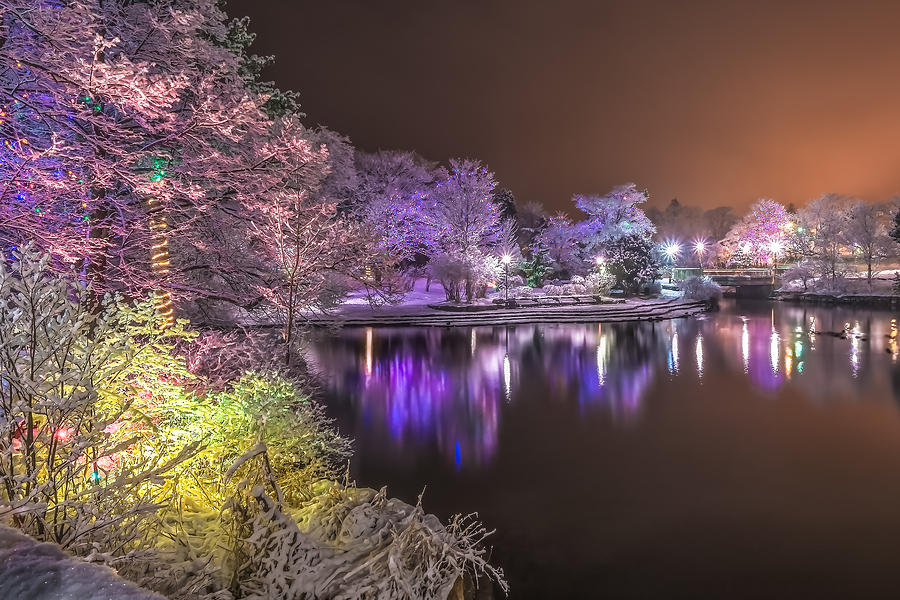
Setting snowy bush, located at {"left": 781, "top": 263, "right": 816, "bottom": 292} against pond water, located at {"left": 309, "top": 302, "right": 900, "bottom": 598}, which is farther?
snowy bush, located at {"left": 781, "top": 263, "right": 816, "bottom": 292}

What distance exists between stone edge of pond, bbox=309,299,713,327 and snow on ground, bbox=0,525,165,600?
2958 cm

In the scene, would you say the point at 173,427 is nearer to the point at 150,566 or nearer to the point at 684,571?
the point at 150,566

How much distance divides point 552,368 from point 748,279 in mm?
53537

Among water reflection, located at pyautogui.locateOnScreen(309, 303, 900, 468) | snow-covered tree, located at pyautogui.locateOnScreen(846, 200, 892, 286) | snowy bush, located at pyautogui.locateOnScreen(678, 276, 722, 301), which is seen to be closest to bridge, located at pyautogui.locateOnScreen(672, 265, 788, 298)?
snow-covered tree, located at pyautogui.locateOnScreen(846, 200, 892, 286)

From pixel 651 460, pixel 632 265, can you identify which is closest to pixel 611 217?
pixel 632 265

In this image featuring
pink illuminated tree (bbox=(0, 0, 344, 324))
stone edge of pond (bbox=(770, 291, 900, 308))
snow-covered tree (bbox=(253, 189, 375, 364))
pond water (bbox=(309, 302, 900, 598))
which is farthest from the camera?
stone edge of pond (bbox=(770, 291, 900, 308))

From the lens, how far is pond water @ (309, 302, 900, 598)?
21.2 ft

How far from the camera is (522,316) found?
34000mm

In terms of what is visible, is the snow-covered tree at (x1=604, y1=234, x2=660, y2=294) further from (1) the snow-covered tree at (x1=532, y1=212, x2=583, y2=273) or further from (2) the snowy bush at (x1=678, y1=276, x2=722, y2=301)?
(1) the snow-covered tree at (x1=532, y1=212, x2=583, y2=273)

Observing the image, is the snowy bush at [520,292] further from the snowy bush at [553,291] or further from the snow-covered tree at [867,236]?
the snow-covered tree at [867,236]

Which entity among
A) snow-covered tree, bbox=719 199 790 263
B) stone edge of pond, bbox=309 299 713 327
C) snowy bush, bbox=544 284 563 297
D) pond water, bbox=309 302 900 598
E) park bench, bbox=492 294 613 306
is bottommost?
pond water, bbox=309 302 900 598

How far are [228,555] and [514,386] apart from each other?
12280mm

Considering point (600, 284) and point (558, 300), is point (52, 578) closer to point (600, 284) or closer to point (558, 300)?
point (558, 300)

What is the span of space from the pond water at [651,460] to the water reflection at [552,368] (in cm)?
10
